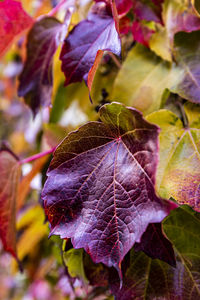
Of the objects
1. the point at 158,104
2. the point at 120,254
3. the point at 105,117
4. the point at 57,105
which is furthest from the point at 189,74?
the point at 57,105

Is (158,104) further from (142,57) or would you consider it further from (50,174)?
(50,174)

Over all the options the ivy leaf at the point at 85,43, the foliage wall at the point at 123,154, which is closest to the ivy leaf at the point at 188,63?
the foliage wall at the point at 123,154

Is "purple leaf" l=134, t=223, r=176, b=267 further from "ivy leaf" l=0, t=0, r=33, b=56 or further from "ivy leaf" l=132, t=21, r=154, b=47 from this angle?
"ivy leaf" l=0, t=0, r=33, b=56

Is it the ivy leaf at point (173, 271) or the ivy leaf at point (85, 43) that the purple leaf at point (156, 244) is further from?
the ivy leaf at point (85, 43)

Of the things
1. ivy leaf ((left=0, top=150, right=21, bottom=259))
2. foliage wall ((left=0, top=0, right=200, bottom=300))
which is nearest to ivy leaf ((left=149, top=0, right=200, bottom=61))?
foliage wall ((left=0, top=0, right=200, bottom=300))

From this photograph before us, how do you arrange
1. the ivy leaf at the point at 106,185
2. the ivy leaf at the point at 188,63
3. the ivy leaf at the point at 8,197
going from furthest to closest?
the ivy leaf at the point at 8,197, the ivy leaf at the point at 188,63, the ivy leaf at the point at 106,185

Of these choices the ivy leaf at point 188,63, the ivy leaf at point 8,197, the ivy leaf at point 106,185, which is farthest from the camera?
the ivy leaf at point 8,197
